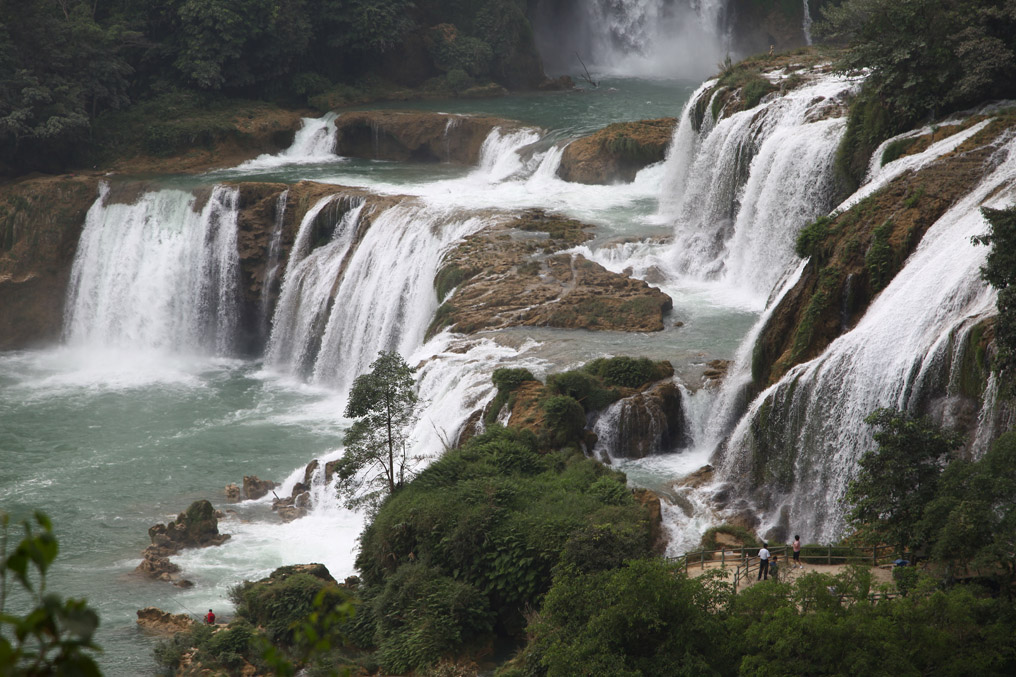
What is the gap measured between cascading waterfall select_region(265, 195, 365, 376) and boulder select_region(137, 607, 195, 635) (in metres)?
15.4

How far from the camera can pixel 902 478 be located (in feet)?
49.5

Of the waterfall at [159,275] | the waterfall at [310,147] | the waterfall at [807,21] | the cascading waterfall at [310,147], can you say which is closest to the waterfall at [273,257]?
the waterfall at [159,275]

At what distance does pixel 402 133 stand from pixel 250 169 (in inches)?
265

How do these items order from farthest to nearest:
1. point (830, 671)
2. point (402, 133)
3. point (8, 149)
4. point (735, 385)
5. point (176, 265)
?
point (402, 133)
point (8, 149)
point (176, 265)
point (735, 385)
point (830, 671)

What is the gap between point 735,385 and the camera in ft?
75.1

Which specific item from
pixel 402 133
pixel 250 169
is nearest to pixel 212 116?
pixel 250 169

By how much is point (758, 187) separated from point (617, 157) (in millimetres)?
11300

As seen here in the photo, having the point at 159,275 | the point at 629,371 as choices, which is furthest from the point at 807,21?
the point at 629,371

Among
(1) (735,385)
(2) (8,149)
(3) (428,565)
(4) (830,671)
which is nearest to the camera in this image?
(4) (830,671)

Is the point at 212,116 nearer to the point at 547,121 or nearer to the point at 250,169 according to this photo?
the point at 250,169

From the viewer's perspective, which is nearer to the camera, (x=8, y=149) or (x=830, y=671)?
(x=830, y=671)

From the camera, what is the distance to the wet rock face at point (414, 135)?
46844 millimetres

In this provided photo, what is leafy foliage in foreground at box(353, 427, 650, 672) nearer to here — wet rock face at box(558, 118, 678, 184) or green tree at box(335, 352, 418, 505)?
green tree at box(335, 352, 418, 505)

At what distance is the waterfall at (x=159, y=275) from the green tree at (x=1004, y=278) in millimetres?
28555
